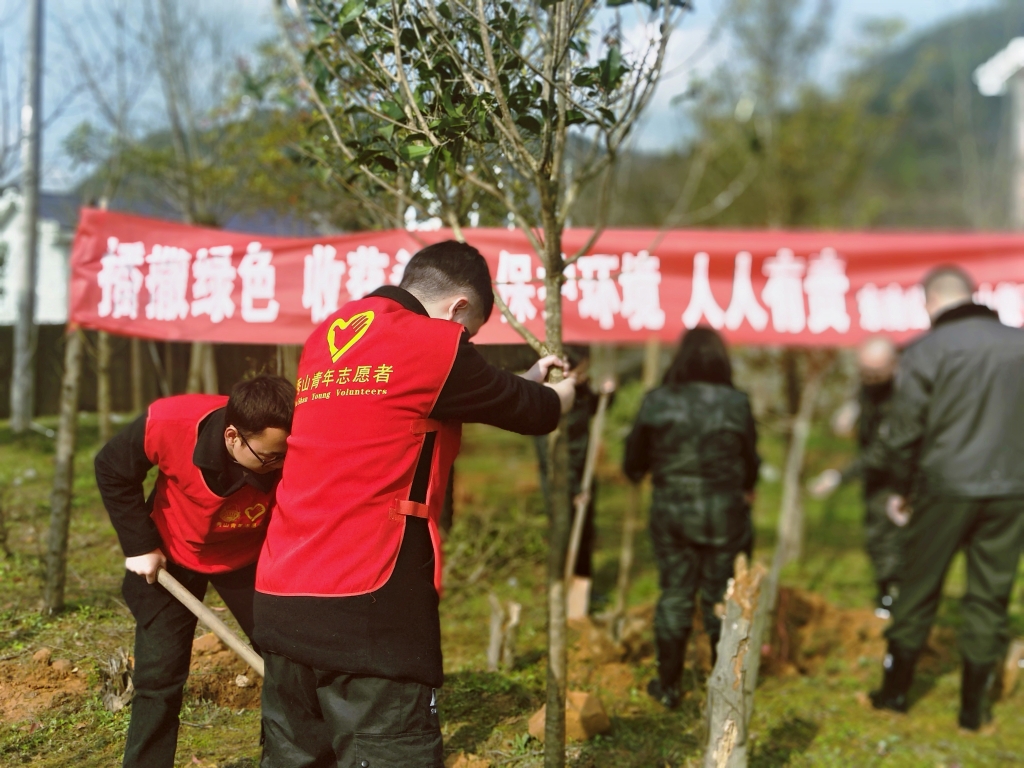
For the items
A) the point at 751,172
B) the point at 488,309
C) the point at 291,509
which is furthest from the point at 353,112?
the point at 751,172

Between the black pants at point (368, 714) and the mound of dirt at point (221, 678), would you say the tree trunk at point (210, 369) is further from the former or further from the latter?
the black pants at point (368, 714)

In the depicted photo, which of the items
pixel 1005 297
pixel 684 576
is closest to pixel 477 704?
pixel 684 576

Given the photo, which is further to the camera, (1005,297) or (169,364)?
(1005,297)

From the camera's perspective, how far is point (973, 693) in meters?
4.43

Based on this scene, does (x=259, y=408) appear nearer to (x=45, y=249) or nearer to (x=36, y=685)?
(x=36, y=685)

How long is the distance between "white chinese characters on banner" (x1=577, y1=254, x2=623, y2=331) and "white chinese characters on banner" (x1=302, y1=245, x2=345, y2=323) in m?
1.41

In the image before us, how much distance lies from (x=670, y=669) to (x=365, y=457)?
2655mm

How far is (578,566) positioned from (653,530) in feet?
4.54

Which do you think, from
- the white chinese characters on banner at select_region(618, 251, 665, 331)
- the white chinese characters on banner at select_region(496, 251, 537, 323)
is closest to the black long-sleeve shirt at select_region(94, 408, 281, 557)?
the white chinese characters on banner at select_region(496, 251, 537, 323)

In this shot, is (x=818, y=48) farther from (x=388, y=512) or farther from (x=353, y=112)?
(x=388, y=512)

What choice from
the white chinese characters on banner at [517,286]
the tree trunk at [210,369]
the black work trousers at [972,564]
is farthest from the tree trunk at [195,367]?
the black work trousers at [972,564]

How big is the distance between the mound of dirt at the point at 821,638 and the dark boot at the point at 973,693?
0.75 metres

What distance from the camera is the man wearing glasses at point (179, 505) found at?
2.54 metres

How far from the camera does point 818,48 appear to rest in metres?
12.0
